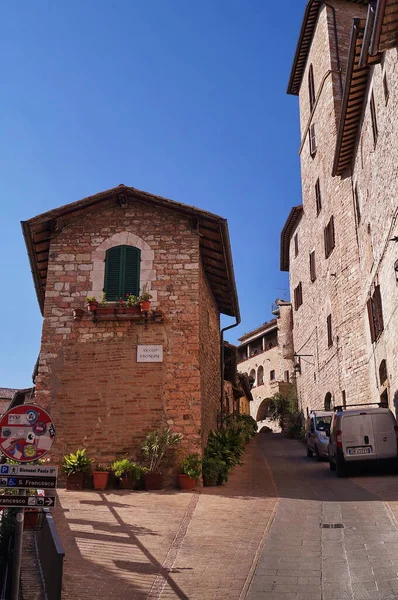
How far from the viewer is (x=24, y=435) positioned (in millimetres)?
5336

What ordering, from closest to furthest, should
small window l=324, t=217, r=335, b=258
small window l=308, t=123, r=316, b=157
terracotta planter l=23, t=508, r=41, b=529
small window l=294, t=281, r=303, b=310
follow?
terracotta planter l=23, t=508, r=41, b=529 < small window l=324, t=217, r=335, b=258 < small window l=308, t=123, r=316, b=157 < small window l=294, t=281, r=303, b=310

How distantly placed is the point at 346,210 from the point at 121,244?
41.1 feet

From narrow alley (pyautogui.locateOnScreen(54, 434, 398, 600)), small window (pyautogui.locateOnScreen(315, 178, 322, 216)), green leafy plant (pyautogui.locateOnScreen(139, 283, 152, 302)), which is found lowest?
narrow alley (pyautogui.locateOnScreen(54, 434, 398, 600))

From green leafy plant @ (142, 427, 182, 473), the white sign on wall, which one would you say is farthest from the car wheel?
the white sign on wall

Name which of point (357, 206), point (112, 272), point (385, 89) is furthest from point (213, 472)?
point (357, 206)

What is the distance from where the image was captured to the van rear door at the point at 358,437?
13086 mm

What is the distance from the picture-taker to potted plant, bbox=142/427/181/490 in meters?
11.9

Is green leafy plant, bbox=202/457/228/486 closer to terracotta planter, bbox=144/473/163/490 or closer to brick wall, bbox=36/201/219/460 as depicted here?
brick wall, bbox=36/201/219/460

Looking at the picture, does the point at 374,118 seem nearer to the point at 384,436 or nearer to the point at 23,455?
the point at 384,436

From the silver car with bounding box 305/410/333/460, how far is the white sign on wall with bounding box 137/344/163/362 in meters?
7.32

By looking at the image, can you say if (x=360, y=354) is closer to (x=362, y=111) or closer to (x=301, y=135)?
(x=362, y=111)

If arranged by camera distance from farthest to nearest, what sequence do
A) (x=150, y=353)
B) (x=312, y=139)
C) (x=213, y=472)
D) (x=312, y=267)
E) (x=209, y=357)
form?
(x=312, y=267) < (x=312, y=139) < (x=209, y=357) < (x=150, y=353) < (x=213, y=472)

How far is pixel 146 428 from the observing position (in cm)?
1234

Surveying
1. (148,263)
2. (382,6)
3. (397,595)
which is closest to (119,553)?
(397,595)
